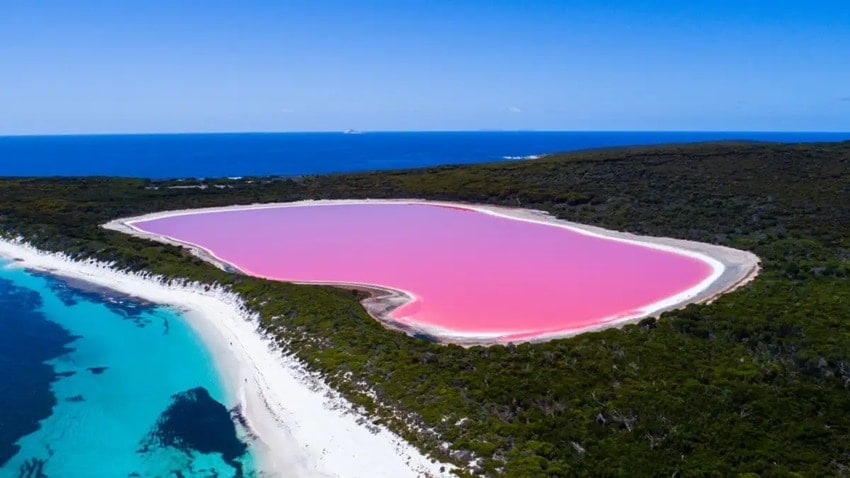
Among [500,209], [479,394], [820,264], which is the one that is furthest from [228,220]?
[820,264]

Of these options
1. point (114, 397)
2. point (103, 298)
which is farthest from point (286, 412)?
point (103, 298)

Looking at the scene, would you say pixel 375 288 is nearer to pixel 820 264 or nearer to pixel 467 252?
pixel 467 252

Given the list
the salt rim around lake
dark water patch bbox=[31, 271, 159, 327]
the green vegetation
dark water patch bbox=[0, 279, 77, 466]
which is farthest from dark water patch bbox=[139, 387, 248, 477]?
dark water patch bbox=[31, 271, 159, 327]

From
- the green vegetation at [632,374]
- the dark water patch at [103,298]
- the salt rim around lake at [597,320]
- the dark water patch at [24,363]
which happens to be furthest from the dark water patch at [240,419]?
the dark water patch at [103,298]

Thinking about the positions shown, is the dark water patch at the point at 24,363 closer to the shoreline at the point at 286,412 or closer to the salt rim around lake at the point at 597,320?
the shoreline at the point at 286,412

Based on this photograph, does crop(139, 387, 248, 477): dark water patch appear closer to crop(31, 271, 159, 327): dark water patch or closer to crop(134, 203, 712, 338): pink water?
crop(134, 203, 712, 338): pink water

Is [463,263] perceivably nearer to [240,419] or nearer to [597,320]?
[597,320]
